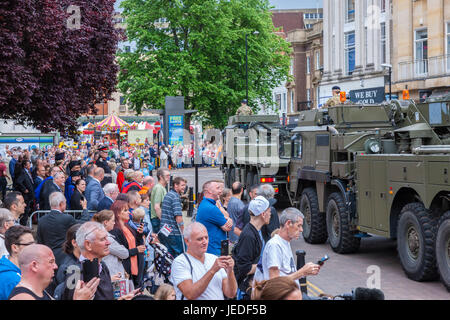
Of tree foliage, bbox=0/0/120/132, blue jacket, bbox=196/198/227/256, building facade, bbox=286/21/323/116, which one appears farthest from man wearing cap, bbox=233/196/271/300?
building facade, bbox=286/21/323/116

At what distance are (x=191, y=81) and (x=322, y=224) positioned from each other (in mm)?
→ 31729

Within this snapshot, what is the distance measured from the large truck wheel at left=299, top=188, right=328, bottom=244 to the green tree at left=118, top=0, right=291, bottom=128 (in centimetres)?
2997

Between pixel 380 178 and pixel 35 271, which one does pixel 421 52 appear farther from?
pixel 35 271

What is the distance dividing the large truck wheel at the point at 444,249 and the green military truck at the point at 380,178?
0.05ft

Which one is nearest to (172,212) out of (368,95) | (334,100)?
(334,100)

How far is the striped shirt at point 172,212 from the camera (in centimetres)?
943

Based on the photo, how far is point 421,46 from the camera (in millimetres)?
35625

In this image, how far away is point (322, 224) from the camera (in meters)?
14.8

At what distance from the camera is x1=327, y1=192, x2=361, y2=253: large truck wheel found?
13.3 meters

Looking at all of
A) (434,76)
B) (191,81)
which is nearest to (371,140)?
(434,76)

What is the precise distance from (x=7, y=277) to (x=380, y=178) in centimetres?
760

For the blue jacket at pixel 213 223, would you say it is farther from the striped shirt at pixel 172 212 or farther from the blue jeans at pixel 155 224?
the blue jeans at pixel 155 224

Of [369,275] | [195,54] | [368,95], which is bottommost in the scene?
[369,275]

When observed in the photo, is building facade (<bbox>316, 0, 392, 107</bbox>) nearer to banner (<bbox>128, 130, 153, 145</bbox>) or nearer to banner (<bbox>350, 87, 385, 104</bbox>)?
banner (<bbox>350, 87, 385, 104</bbox>)
